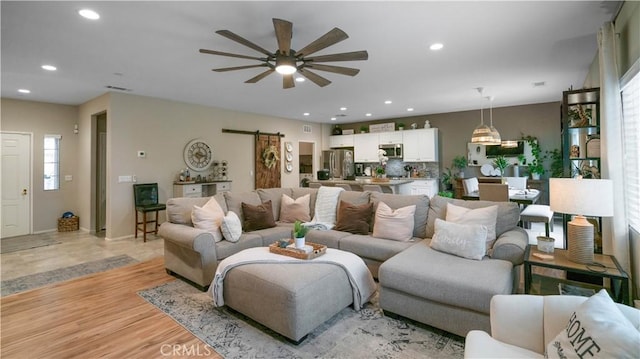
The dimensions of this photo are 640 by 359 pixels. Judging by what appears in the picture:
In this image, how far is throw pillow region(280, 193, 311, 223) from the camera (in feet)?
14.2

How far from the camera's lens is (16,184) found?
5809 mm

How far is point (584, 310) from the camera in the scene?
48.8 inches

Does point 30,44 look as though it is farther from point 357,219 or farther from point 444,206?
point 444,206

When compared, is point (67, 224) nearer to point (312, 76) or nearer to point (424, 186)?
point (312, 76)

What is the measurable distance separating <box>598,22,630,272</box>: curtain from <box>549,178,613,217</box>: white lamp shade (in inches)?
17.3

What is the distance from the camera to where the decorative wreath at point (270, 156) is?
7.88m

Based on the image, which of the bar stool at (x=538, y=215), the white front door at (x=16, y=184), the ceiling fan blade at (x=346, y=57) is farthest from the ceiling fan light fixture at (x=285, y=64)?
the white front door at (x=16, y=184)

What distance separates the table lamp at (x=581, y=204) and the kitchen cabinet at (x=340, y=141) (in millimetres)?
7282

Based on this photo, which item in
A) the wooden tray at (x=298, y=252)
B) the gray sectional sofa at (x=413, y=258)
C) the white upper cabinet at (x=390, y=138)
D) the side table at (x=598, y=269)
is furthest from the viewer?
the white upper cabinet at (x=390, y=138)

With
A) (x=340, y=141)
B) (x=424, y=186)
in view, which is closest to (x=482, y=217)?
(x=424, y=186)

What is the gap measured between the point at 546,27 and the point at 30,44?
215 inches

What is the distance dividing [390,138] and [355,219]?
541 centimetres

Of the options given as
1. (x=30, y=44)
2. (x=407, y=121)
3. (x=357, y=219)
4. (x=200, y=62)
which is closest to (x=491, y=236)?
(x=357, y=219)

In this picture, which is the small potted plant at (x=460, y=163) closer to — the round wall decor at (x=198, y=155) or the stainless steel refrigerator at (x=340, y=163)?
the stainless steel refrigerator at (x=340, y=163)
